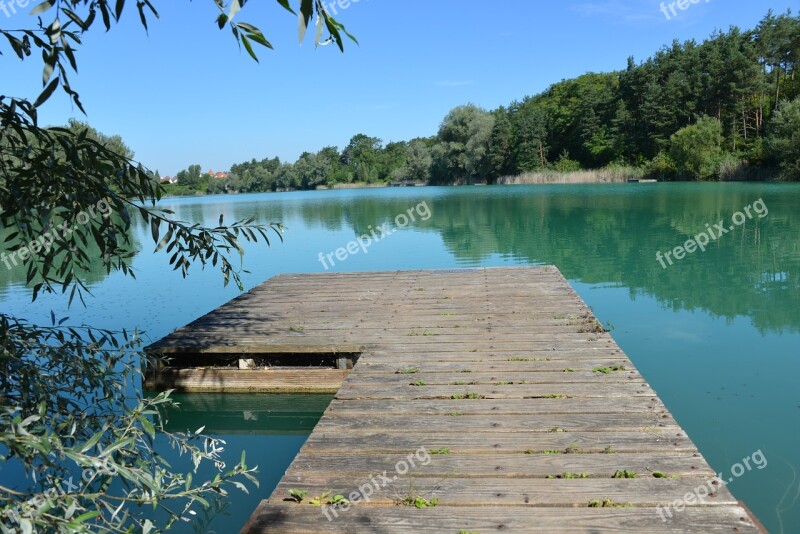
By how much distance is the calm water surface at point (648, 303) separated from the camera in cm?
412

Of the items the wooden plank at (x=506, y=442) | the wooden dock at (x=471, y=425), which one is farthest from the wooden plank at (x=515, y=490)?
the wooden plank at (x=506, y=442)

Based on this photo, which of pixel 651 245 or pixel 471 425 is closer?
pixel 471 425

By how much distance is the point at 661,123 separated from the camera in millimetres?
51375

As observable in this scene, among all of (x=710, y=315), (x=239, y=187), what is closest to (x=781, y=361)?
(x=710, y=315)

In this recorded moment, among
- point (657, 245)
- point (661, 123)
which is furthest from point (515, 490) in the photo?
point (661, 123)

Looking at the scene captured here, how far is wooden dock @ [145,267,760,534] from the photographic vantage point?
229cm

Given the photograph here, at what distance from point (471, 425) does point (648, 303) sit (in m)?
5.91

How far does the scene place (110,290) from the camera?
438 inches

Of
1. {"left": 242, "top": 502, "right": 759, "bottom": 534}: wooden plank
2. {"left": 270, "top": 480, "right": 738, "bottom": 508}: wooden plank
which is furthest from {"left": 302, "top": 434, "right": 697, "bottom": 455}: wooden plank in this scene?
{"left": 242, "top": 502, "right": 759, "bottom": 534}: wooden plank

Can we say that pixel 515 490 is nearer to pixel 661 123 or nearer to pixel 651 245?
pixel 651 245

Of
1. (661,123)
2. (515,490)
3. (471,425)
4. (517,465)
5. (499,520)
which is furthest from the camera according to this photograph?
(661,123)

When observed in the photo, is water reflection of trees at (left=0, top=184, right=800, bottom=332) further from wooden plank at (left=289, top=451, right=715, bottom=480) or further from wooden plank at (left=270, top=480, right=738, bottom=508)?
wooden plank at (left=270, top=480, right=738, bottom=508)

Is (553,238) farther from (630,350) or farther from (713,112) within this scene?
(713,112)

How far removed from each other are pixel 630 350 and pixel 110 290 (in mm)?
9540
